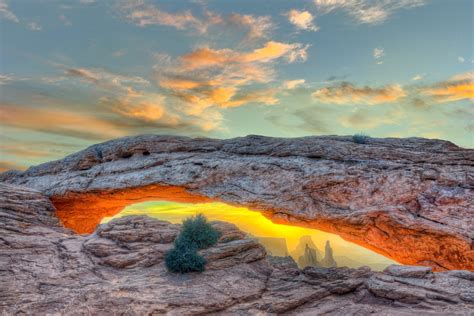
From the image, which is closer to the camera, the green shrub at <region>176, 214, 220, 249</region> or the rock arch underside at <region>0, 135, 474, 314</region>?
the rock arch underside at <region>0, 135, 474, 314</region>

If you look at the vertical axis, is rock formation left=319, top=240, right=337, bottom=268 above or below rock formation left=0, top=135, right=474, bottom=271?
below

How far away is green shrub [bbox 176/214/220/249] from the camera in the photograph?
63.3 feet

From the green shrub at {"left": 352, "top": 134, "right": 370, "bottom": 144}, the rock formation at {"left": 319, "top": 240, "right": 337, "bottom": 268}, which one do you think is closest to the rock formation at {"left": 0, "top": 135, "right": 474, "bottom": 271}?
the green shrub at {"left": 352, "top": 134, "right": 370, "bottom": 144}

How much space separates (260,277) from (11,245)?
42.6ft

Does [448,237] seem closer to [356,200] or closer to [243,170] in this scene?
[356,200]

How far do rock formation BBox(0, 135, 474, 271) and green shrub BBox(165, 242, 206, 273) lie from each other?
18.6ft

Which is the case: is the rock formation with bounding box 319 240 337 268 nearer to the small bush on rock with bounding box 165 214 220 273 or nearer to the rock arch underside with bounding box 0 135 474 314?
the rock arch underside with bounding box 0 135 474 314

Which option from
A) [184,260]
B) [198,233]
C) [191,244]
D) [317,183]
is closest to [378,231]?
[317,183]

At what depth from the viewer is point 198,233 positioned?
19.7 metres

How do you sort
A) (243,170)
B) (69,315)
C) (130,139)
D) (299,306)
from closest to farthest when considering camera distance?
(69,315) < (299,306) < (243,170) < (130,139)

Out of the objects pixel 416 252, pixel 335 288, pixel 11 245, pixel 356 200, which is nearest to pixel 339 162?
pixel 356 200

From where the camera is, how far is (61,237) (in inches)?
818

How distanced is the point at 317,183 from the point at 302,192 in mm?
1108

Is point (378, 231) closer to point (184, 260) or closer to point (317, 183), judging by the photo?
point (317, 183)
